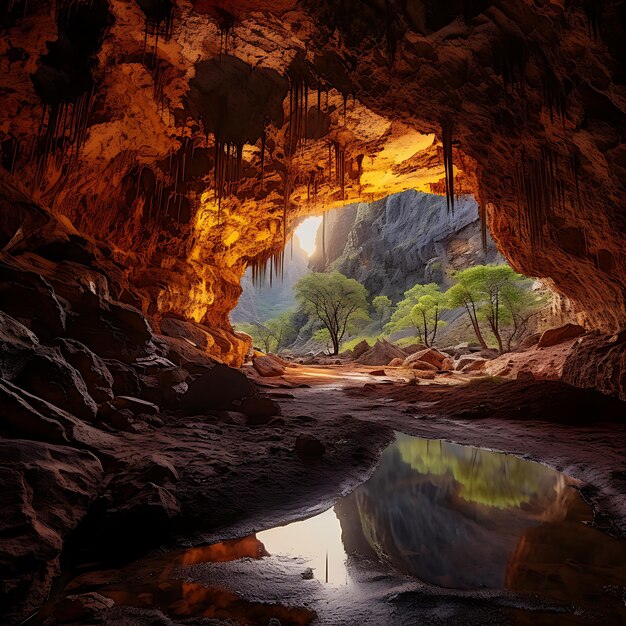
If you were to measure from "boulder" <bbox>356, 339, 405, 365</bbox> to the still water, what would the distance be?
22.5 metres

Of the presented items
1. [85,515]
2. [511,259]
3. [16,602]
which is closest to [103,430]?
[85,515]

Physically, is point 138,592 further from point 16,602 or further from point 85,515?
point 85,515

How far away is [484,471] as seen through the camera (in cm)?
525

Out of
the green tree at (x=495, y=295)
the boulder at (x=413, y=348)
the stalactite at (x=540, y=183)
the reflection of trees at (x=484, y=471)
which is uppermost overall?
the stalactite at (x=540, y=183)

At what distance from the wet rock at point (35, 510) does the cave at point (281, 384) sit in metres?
0.02

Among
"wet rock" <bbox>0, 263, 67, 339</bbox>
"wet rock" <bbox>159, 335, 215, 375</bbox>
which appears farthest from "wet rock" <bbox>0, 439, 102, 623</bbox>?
"wet rock" <bbox>159, 335, 215, 375</bbox>

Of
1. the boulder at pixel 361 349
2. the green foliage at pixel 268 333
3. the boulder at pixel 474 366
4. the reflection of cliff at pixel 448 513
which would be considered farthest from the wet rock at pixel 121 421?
the green foliage at pixel 268 333

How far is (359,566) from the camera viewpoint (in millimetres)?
3018

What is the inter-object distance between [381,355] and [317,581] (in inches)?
1004

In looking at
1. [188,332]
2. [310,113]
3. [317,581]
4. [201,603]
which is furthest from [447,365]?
[201,603]

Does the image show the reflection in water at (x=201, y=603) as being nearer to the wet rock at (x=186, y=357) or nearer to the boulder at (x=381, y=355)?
the wet rock at (x=186, y=357)

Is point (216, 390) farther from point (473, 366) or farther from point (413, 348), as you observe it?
point (413, 348)

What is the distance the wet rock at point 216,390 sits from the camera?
725 cm

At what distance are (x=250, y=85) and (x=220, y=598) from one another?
11.9 meters
